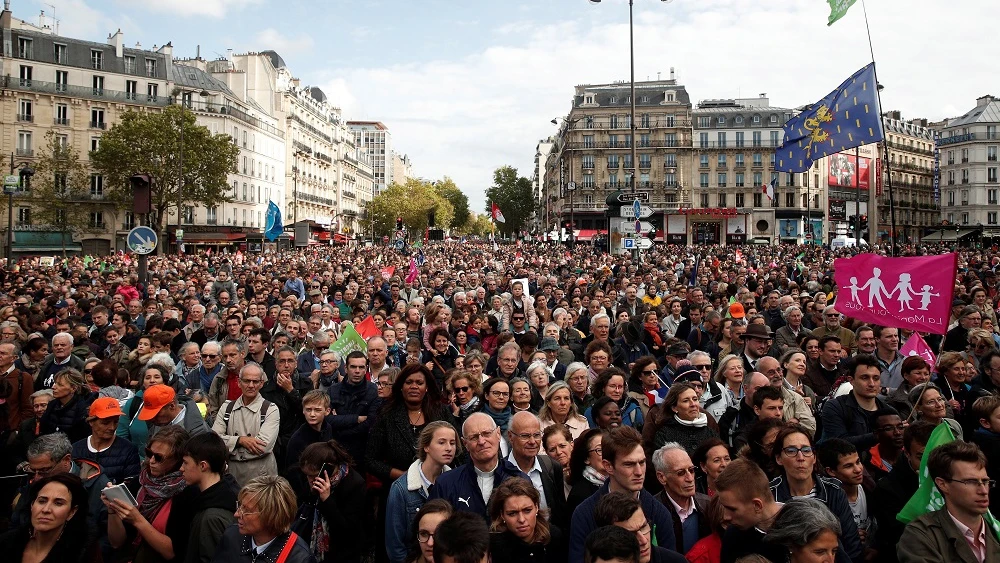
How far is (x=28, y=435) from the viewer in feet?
18.5

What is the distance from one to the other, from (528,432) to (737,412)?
6.87ft

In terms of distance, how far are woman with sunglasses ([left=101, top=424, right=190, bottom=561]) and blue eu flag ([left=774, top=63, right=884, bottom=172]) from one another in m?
11.0

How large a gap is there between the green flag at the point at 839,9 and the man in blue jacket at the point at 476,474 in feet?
32.1

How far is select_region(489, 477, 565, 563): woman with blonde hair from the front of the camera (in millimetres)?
3387

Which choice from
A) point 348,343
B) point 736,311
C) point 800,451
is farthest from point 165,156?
point 800,451

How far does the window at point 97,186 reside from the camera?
52469mm

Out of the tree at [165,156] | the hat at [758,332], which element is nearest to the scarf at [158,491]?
the hat at [758,332]

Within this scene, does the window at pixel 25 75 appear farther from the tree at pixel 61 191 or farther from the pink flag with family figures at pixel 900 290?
the pink flag with family figures at pixel 900 290

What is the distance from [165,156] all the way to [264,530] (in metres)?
47.9

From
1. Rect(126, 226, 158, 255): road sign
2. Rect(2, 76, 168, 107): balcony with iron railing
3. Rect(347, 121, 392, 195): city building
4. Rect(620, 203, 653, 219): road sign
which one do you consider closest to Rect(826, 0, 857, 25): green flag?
Rect(620, 203, 653, 219): road sign

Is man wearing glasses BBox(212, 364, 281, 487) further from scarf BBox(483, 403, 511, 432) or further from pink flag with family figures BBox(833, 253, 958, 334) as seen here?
pink flag with family figures BBox(833, 253, 958, 334)

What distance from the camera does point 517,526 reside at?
3.38m

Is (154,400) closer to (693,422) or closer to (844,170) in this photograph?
(693,422)

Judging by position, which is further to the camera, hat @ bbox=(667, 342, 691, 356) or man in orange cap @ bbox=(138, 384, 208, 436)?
hat @ bbox=(667, 342, 691, 356)
